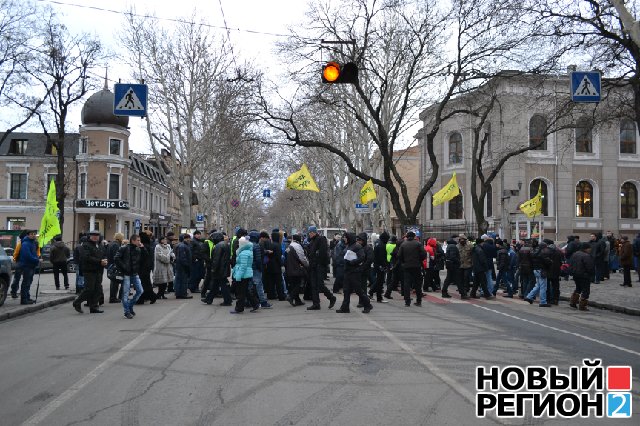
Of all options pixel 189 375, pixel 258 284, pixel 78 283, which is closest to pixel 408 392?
pixel 189 375

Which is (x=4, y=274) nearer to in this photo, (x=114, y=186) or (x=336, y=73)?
(x=336, y=73)

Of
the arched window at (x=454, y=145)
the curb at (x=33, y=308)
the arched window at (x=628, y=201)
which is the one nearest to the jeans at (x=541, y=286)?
the curb at (x=33, y=308)

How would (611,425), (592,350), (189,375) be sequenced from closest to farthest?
(611,425)
(189,375)
(592,350)

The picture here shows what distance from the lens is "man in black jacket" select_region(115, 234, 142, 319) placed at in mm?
11602

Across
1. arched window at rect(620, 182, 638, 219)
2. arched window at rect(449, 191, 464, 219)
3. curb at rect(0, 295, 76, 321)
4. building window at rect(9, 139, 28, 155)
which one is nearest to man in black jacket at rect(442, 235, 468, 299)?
curb at rect(0, 295, 76, 321)

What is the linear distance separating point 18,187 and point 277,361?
51831mm

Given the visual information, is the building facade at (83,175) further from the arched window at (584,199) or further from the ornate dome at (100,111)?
the arched window at (584,199)

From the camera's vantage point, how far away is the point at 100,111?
160ft

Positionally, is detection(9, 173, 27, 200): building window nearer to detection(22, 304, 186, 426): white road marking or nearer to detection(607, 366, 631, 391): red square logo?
detection(22, 304, 186, 426): white road marking

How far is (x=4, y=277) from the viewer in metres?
13.0

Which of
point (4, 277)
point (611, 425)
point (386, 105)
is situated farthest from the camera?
point (386, 105)

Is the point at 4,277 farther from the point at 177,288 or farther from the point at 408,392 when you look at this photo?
the point at 408,392

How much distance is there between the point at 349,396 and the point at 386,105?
24.8 meters

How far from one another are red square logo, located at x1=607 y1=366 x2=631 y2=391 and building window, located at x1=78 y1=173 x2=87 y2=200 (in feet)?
162
